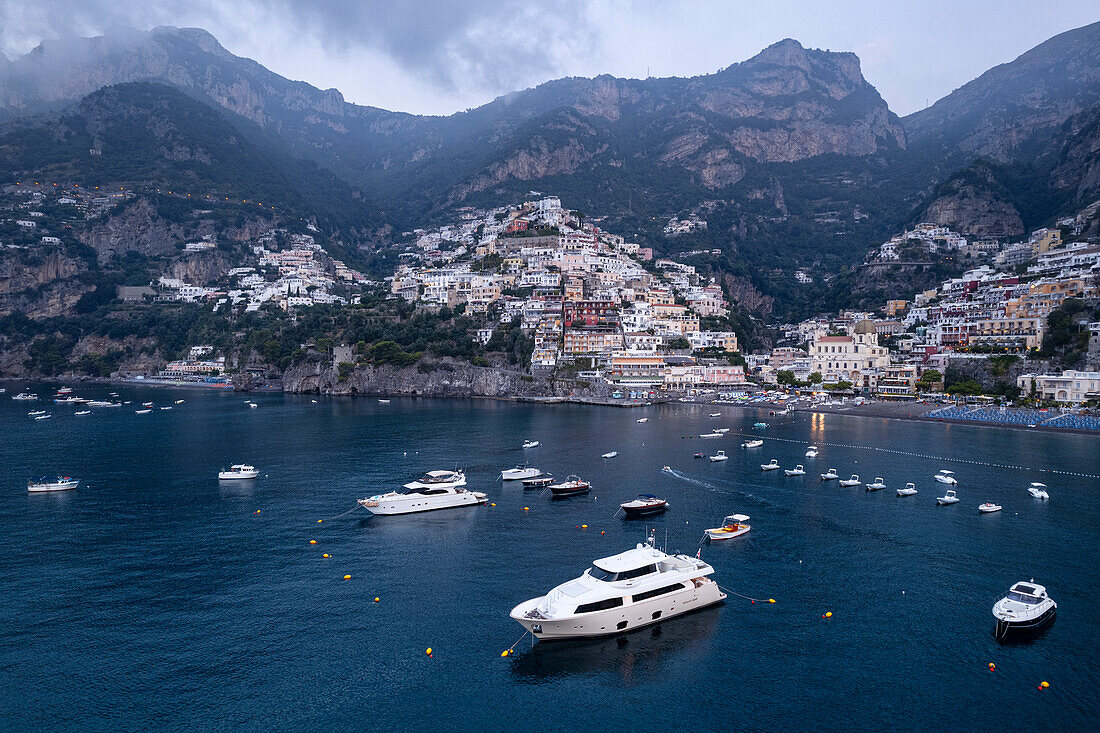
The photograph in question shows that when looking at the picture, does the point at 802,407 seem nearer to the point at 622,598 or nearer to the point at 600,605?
the point at 622,598

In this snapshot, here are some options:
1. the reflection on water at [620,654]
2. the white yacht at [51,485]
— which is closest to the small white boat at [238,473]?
the white yacht at [51,485]

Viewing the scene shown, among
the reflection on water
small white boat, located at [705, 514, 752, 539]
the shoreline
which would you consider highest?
the shoreline

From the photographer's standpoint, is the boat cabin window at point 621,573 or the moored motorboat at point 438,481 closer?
the boat cabin window at point 621,573

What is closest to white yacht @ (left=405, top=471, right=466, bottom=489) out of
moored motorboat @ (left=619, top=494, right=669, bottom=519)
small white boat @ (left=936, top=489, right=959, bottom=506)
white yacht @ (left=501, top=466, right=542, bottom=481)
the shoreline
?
white yacht @ (left=501, top=466, right=542, bottom=481)

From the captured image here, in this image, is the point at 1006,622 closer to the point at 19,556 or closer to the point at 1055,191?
the point at 19,556

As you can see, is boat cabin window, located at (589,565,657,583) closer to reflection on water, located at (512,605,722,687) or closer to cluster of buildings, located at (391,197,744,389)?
reflection on water, located at (512,605,722,687)

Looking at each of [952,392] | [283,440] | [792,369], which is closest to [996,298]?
[952,392]

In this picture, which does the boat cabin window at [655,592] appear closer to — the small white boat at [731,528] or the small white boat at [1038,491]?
the small white boat at [731,528]
